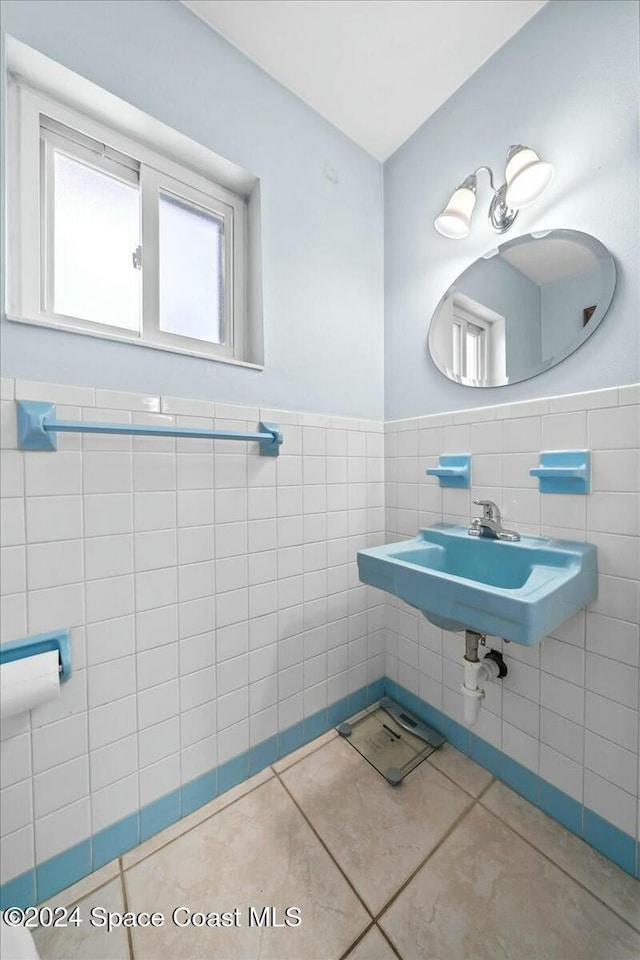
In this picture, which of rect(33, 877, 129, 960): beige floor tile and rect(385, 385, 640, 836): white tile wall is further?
rect(385, 385, 640, 836): white tile wall

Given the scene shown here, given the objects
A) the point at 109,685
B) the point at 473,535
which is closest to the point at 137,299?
the point at 109,685

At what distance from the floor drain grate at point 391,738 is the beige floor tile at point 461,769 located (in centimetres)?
3

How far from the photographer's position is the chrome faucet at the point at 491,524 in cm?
Answer: 112

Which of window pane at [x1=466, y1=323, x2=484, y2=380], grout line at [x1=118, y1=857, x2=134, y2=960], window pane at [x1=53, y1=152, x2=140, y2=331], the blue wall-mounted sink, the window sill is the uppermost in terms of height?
window pane at [x1=53, y1=152, x2=140, y2=331]

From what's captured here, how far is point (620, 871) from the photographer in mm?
934

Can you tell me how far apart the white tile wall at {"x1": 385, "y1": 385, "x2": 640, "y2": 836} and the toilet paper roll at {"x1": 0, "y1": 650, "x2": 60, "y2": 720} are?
4.09 feet

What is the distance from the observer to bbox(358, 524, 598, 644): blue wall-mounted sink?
0.77 metres

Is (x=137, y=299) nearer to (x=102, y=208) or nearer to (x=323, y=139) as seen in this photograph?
(x=102, y=208)

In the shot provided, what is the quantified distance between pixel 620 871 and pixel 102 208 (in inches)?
93.6

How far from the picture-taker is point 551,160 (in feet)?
3.49

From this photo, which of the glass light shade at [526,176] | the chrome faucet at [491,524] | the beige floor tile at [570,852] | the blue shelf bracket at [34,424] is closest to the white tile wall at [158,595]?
the blue shelf bracket at [34,424]

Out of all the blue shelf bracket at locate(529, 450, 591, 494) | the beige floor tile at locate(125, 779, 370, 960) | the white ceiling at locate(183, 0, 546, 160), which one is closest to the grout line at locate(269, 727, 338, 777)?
the beige floor tile at locate(125, 779, 370, 960)

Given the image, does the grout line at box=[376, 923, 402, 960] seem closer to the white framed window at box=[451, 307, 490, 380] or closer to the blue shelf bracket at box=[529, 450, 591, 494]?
the blue shelf bracket at box=[529, 450, 591, 494]

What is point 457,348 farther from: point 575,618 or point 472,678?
point 472,678
